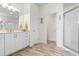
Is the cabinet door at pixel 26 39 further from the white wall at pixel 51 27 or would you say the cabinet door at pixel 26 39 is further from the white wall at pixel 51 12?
the white wall at pixel 51 27

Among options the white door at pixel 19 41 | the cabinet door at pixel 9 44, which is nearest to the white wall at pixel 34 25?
the white door at pixel 19 41

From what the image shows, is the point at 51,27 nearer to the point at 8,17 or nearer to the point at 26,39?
the point at 26,39

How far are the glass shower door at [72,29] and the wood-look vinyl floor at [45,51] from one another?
0.49 feet

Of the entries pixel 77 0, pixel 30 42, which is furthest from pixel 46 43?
pixel 77 0

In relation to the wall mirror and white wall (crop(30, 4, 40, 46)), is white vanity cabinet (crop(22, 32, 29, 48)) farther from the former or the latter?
the wall mirror

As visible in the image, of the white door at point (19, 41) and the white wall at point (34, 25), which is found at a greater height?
the white wall at point (34, 25)

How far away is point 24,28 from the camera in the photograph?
1.82 metres

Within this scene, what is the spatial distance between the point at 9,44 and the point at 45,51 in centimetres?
63

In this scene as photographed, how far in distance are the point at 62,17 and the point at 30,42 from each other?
2.35 feet

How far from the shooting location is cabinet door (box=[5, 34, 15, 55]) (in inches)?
70.1

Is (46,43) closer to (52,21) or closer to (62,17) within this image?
(52,21)

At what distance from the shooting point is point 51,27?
1894mm

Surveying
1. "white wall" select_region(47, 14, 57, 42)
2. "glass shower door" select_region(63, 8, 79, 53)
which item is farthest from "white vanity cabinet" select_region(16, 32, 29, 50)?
"glass shower door" select_region(63, 8, 79, 53)

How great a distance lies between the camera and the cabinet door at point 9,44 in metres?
1.78
